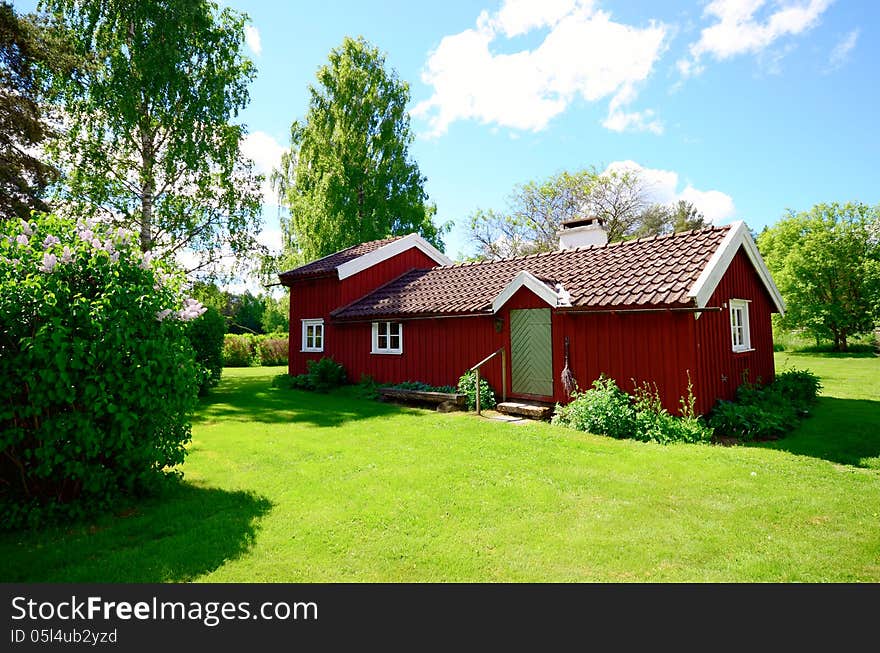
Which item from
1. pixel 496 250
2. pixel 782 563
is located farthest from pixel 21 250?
pixel 496 250

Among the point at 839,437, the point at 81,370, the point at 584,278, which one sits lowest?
the point at 839,437

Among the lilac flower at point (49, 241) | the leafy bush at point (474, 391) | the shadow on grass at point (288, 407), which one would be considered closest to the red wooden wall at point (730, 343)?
the leafy bush at point (474, 391)

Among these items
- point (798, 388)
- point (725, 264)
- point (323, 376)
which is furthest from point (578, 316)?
point (323, 376)

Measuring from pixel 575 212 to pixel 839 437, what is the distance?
2845cm

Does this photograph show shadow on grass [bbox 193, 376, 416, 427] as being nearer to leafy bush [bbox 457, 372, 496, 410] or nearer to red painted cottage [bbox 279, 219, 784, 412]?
leafy bush [bbox 457, 372, 496, 410]

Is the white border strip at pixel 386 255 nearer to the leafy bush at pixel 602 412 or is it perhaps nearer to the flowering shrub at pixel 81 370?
the leafy bush at pixel 602 412

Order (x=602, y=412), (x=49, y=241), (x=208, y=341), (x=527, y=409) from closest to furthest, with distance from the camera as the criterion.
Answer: (x=49, y=241)
(x=602, y=412)
(x=527, y=409)
(x=208, y=341)

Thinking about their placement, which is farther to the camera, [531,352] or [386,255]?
[386,255]

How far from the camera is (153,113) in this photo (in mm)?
18078

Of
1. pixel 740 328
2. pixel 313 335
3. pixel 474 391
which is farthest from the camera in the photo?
pixel 313 335

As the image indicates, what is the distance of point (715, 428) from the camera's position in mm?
9055

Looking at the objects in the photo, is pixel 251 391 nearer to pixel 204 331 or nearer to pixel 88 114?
pixel 204 331

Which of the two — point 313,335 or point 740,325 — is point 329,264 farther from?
point 740,325

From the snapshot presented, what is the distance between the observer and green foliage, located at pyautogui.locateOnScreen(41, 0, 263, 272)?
56.9 ft
